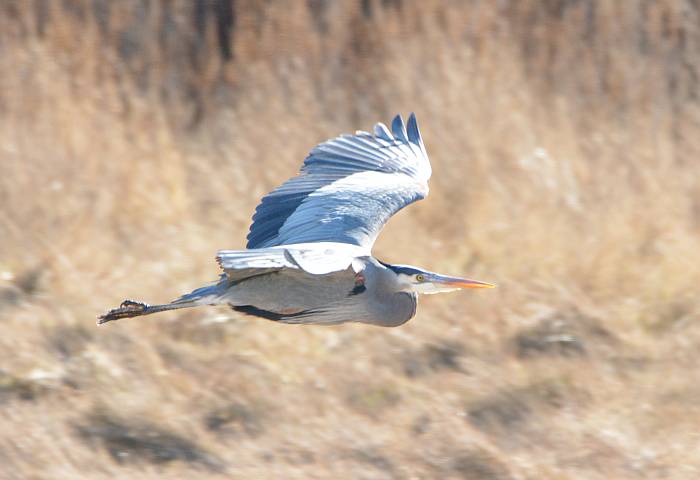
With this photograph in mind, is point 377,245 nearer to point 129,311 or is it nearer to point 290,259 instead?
point 129,311

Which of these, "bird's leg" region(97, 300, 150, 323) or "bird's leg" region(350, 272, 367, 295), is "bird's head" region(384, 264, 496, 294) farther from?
"bird's leg" region(97, 300, 150, 323)

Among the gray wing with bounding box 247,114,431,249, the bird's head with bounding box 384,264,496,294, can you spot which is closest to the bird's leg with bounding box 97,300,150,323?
the gray wing with bounding box 247,114,431,249

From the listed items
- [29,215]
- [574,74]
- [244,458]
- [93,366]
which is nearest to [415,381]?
[244,458]

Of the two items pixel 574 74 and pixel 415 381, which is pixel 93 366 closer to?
pixel 415 381

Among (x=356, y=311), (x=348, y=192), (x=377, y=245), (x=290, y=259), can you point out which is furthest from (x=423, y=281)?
(x=377, y=245)

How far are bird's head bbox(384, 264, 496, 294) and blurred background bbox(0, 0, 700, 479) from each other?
1.09 m

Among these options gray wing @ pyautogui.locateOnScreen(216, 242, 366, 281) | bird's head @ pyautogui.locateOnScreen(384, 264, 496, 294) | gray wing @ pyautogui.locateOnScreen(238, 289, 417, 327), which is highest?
bird's head @ pyautogui.locateOnScreen(384, 264, 496, 294)

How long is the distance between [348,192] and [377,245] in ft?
5.28

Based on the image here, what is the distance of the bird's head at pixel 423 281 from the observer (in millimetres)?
4957

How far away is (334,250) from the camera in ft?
14.5

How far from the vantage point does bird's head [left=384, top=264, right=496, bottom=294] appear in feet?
16.3

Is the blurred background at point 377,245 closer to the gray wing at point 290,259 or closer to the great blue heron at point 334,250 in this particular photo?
the great blue heron at point 334,250

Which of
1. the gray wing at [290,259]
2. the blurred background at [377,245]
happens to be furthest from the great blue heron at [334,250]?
the blurred background at [377,245]

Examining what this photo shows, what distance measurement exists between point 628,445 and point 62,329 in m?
2.74
